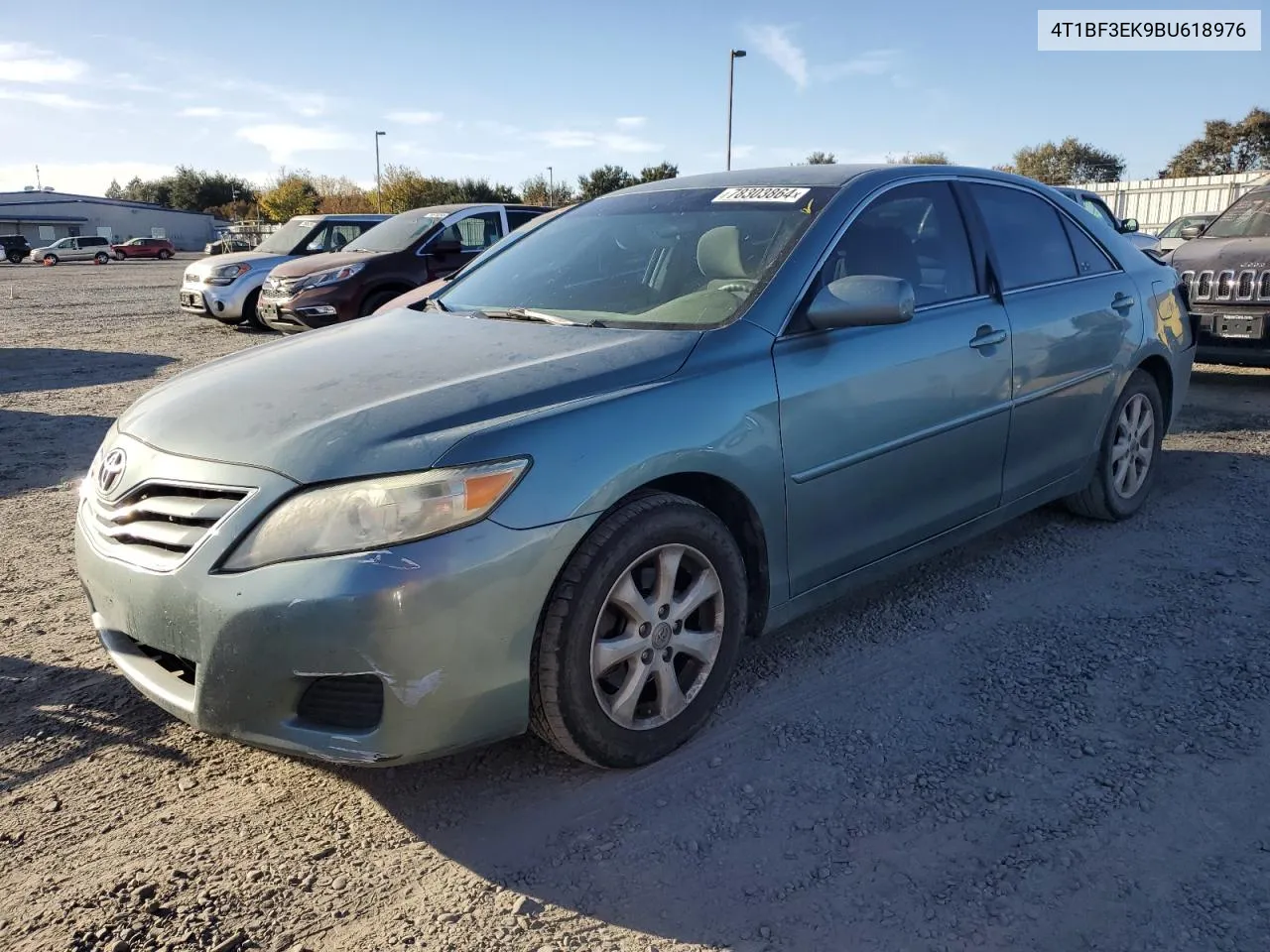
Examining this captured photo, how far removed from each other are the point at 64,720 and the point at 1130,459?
464 centimetres

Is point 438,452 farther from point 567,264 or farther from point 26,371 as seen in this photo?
point 26,371

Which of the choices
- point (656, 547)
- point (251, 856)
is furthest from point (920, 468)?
point (251, 856)

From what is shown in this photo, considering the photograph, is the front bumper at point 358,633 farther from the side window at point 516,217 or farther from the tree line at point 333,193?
the tree line at point 333,193

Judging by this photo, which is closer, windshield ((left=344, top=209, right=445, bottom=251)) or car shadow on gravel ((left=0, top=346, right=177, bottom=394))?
car shadow on gravel ((left=0, top=346, right=177, bottom=394))

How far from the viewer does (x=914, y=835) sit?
2.49 metres

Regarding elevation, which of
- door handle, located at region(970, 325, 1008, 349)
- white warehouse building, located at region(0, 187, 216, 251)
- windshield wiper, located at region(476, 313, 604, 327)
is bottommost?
door handle, located at region(970, 325, 1008, 349)

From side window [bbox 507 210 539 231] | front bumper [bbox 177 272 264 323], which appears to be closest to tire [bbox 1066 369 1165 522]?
side window [bbox 507 210 539 231]

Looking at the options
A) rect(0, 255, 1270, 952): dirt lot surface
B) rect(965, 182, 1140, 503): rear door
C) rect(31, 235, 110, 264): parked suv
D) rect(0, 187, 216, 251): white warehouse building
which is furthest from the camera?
rect(0, 187, 216, 251): white warehouse building

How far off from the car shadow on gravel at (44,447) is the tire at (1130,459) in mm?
5708

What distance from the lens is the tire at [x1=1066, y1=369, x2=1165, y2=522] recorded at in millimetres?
4672

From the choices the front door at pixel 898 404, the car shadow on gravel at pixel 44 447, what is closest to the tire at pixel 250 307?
the car shadow on gravel at pixel 44 447

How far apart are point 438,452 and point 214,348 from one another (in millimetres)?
10808

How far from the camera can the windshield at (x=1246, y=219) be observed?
8.63 m

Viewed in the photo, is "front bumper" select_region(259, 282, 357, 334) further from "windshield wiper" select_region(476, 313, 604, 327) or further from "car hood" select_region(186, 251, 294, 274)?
"windshield wiper" select_region(476, 313, 604, 327)
